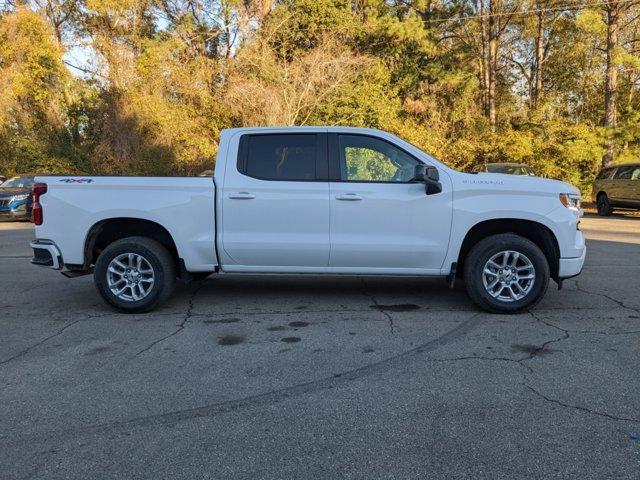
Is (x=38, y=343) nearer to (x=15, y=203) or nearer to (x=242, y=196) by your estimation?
(x=242, y=196)

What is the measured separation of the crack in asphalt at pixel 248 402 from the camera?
3.19 m

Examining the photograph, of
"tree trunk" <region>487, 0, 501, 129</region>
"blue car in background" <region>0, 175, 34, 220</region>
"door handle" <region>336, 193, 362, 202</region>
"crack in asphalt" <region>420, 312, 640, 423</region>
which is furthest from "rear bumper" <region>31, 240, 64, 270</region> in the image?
"tree trunk" <region>487, 0, 501, 129</region>

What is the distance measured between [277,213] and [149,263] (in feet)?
4.85

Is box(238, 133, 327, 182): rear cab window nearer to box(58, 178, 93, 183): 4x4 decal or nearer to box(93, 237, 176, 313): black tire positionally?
box(93, 237, 176, 313): black tire

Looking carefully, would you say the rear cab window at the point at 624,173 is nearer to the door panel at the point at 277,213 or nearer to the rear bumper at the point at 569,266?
the rear bumper at the point at 569,266

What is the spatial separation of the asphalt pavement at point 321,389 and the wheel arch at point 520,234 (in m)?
0.56

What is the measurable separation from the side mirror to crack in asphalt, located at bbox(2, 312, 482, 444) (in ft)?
5.58

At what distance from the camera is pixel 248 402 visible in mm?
3539

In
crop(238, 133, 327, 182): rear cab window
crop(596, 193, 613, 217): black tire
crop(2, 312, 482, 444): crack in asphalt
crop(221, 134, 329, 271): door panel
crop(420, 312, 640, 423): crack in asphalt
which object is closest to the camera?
crop(2, 312, 482, 444): crack in asphalt

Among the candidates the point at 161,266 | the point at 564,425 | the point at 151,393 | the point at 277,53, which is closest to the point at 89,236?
the point at 161,266

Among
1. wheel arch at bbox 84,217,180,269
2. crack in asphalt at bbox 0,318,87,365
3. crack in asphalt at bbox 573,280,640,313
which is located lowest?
crack in asphalt at bbox 0,318,87,365

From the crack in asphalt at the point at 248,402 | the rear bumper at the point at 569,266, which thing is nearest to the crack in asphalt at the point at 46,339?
the crack in asphalt at the point at 248,402

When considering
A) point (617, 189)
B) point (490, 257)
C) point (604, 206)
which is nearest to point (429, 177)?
point (490, 257)

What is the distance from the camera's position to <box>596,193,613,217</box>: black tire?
1830 cm
